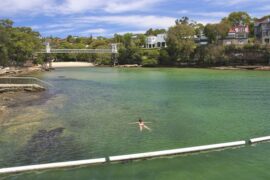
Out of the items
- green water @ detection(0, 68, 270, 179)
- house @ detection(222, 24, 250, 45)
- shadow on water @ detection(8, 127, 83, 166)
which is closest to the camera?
green water @ detection(0, 68, 270, 179)

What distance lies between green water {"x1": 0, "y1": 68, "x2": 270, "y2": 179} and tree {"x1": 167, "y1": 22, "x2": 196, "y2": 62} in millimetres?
91840

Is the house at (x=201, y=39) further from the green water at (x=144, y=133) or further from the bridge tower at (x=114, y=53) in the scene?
the green water at (x=144, y=133)

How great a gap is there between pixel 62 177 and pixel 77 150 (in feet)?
18.1

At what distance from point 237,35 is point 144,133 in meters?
124

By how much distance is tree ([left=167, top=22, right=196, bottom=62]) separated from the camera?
14562 centimetres

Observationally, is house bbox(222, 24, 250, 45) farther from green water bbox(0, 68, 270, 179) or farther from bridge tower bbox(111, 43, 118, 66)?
green water bbox(0, 68, 270, 179)

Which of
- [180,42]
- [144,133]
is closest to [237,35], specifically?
[180,42]

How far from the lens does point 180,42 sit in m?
148

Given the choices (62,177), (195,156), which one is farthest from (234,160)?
(62,177)

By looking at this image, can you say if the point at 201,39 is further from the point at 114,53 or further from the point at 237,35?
the point at 114,53

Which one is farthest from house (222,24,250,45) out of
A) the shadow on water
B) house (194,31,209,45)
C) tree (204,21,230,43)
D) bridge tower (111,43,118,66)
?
the shadow on water

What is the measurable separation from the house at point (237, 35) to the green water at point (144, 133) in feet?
318

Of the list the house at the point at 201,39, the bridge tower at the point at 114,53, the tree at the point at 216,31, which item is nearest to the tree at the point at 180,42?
the tree at the point at 216,31

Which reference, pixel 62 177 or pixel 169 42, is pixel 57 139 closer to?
pixel 62 177
